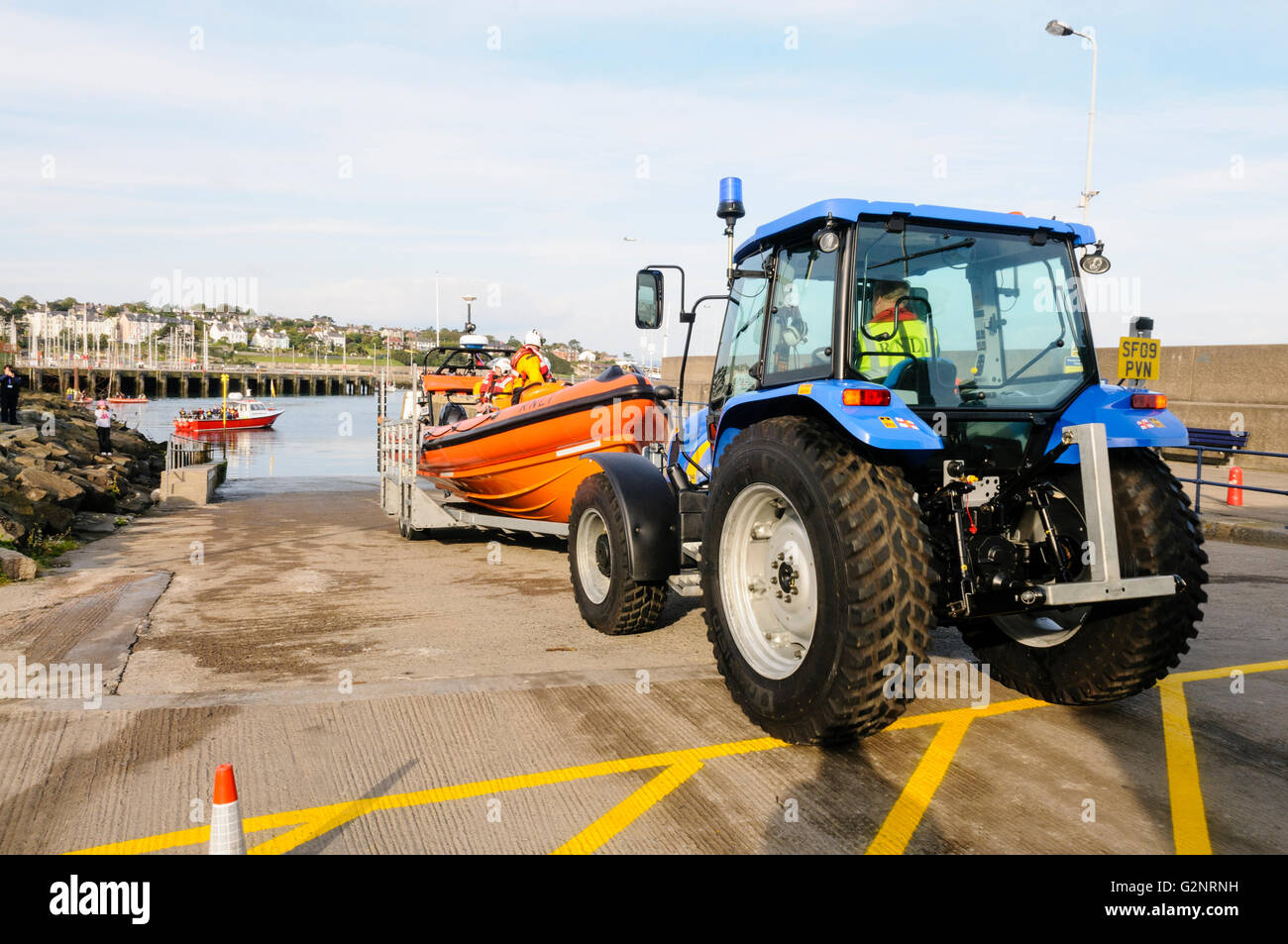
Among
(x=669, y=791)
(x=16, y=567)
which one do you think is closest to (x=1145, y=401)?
(x=669, y=791)

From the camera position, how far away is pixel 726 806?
12.1 feet

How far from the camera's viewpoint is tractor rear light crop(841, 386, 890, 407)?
4.00 metres

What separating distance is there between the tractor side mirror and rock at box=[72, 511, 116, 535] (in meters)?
9.21

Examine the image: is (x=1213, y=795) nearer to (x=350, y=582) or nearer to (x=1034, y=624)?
(x=1034, y=624)

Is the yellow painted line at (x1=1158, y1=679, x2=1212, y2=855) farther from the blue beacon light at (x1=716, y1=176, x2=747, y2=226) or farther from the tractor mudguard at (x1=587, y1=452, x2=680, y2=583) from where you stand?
the blue beacon light at (x1=716, y1=176, x2=747, y2=226)

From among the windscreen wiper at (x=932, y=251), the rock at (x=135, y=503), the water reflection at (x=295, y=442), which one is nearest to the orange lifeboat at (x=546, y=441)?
the windscreen wiper at (x=932, y=251)

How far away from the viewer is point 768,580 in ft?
15.2

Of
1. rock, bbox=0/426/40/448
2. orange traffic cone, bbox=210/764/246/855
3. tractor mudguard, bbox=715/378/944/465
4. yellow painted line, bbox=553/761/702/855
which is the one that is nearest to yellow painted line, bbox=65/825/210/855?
orange traffic cone, bbox=210/764/246/855

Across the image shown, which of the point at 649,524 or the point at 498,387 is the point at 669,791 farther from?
the point at 498,387

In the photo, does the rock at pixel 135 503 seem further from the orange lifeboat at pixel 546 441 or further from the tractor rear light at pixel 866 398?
the tractor rear light at pixel 866 398

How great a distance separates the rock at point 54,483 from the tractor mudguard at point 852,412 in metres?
10.4

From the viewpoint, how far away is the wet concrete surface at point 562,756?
3453mm

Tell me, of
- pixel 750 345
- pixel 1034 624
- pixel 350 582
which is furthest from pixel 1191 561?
pixel 350 582

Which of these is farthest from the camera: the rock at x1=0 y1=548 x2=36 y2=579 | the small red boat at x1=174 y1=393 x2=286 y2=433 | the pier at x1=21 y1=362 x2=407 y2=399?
the pier at x1=21 y1=362 x2=407 y2=399
